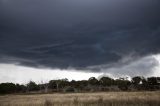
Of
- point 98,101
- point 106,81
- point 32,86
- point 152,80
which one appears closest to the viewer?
point 98,101

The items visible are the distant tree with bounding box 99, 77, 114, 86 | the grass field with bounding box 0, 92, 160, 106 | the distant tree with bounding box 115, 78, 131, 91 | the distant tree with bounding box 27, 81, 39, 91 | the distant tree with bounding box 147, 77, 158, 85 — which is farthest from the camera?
the distant tree with bounding box 99, 77, 114, 86

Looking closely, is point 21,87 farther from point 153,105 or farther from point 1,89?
point 153,105

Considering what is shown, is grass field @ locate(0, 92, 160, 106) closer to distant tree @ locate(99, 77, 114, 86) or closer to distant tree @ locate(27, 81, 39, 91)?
distant tree @ locate(27, 81, 39, 91)

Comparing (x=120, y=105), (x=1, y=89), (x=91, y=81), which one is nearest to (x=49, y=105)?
(x=120, y=105)

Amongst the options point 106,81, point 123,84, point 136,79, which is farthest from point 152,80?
point 106,81

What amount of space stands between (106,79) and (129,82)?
18732mm

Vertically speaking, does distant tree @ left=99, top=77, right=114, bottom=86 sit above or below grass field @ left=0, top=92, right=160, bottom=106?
above

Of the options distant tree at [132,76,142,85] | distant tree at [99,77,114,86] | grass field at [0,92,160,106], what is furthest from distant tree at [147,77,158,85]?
grass field at [0,92,160,106]

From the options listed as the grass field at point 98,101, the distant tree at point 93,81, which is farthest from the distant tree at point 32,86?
the grass field at point 98,101

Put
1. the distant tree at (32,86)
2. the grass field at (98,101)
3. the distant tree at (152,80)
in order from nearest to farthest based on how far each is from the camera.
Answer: the grass field at (98,101)
the distant tree at (152,80)
the distant tree at (32,86)

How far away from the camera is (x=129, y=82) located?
148500 millimetres

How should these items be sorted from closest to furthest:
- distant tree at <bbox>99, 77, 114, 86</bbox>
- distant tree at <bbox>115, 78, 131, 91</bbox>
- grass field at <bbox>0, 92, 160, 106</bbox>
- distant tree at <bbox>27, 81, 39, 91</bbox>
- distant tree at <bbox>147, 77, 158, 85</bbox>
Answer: grass field at <bbox>0, 92, 160, 106</bbox> < distant tree at <bbox>115, 78, 131, 91</bbox> < distant tree at <bbox>147, 77, 158, 85</bbox> < distant tree at <bbox>27, 81, 39, 91</bbox> < distant tree at <bbox>99, 77, 114, 86</bbox>

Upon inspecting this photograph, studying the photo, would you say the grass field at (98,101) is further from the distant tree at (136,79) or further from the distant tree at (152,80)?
the distant tree at (136,79)

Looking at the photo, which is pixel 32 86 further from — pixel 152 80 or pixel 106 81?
pixel 152 80
